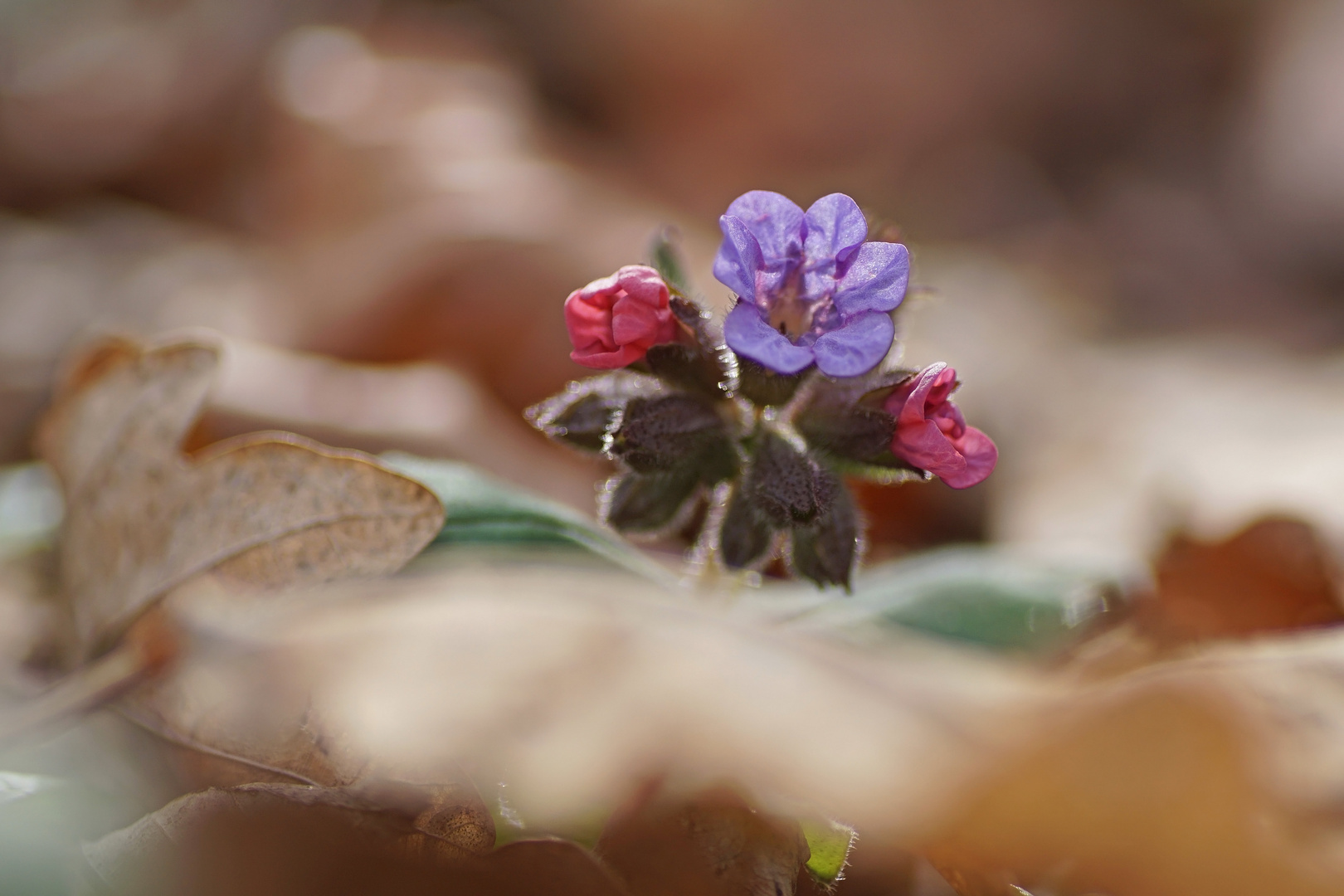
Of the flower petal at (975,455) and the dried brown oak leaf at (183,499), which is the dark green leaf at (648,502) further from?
the flower petal at (975,455)

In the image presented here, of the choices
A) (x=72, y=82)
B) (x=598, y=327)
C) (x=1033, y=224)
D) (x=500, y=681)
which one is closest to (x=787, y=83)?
(x=1033, y=224)

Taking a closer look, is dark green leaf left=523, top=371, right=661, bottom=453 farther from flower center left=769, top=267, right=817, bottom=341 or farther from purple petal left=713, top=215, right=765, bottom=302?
purple petal left=713, top=215, right=765, bottom=302

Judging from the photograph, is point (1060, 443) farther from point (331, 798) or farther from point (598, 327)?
point (331, 798)

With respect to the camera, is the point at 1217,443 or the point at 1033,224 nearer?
the point at 1217,443

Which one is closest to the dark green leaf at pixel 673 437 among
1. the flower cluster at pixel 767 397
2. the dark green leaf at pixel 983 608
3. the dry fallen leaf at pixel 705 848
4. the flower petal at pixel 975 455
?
the flower cluster at pixel 767 397

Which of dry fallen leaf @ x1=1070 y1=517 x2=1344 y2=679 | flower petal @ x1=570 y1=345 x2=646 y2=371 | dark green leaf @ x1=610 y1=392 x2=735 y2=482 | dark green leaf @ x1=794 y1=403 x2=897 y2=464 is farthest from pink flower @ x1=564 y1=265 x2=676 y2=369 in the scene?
dry fallen leaf @ x1=1070 y1=517 x2=1344 y2=679

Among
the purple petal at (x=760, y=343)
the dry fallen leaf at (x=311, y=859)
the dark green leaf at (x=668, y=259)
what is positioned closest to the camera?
the dry fallen leaf at (x=311, y=859)
